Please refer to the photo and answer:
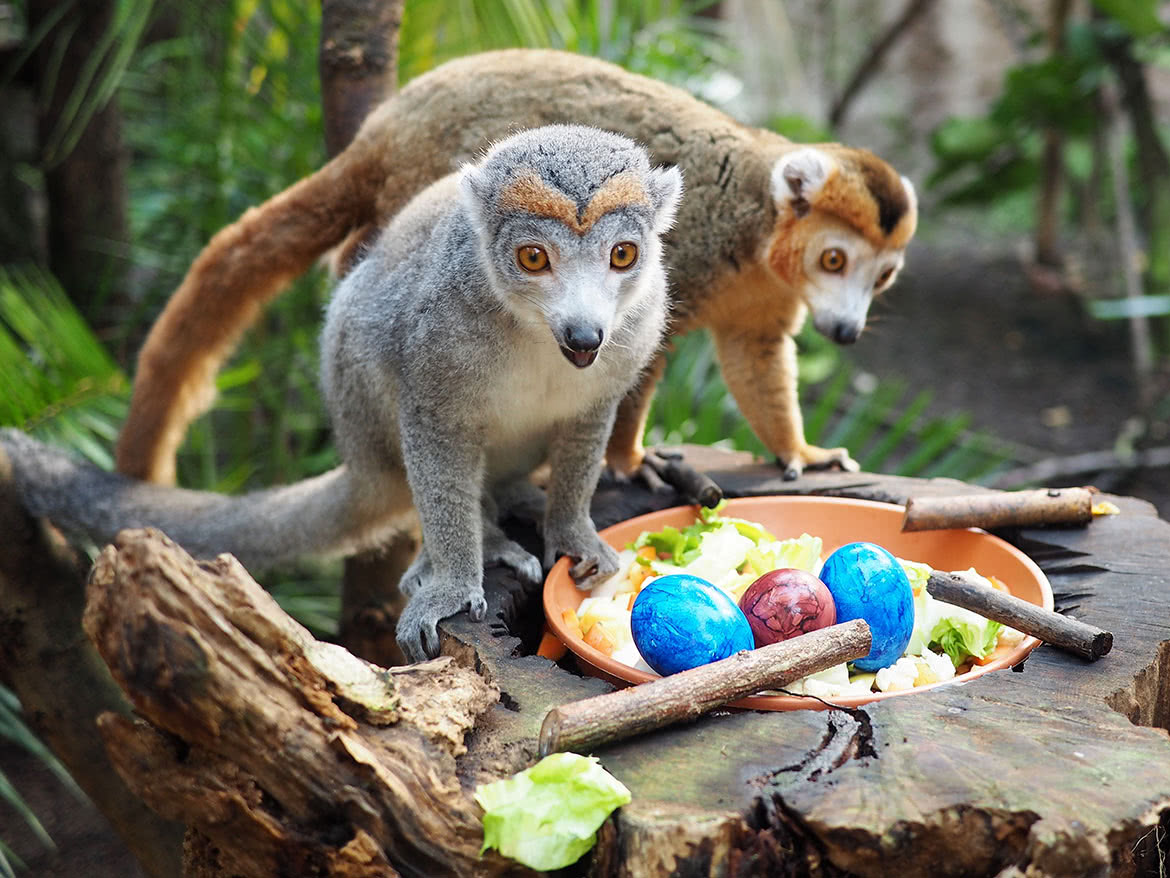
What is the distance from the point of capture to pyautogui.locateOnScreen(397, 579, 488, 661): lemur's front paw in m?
3.00

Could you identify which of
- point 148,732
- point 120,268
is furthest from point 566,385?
point 120,268

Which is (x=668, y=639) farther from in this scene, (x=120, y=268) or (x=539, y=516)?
(x=120, y=268)

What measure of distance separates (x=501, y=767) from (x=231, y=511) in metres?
1.92

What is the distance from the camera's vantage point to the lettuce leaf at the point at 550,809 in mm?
2055

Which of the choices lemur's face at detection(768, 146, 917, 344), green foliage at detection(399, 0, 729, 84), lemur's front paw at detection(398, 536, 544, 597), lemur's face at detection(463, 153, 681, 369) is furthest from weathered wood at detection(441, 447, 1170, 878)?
green foliage at detection(399, 0, 729, 84)

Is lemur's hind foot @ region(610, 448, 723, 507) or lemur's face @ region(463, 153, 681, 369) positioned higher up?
lemur's face @ region(463, 153, 681, 369)

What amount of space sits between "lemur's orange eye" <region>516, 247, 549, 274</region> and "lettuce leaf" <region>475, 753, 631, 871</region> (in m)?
1.26

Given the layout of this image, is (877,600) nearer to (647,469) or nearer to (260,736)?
(647,469)

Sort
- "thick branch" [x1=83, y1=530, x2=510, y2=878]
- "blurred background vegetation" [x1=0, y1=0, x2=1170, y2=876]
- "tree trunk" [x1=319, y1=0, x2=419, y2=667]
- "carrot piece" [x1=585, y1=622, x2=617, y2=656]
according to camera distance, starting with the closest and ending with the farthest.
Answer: "thick branch" [x1=83, y1=530, x2=510, y2=878]
"carrot piece" [x1=585, y1=622, x2=617, y2=656]
"tree trunk" [x1=319, y1=0, x2=419, y2=667]
"blurred background vegetation" [x1=0, y1=0, x2=1170, y2=876]

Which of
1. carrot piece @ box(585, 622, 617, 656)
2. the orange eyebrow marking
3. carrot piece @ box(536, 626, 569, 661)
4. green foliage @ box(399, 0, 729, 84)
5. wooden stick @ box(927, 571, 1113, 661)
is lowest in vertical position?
carrot piece @ box(536, 626, 569, 661)

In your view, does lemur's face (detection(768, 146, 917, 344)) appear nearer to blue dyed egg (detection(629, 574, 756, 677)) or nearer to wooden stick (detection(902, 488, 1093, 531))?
wooden stick (detection(902, 488, 1093, 531))

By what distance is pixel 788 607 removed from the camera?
9.22ft

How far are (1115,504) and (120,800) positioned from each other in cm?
343

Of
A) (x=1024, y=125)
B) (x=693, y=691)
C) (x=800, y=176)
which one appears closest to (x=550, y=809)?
(x=693, y=691)
